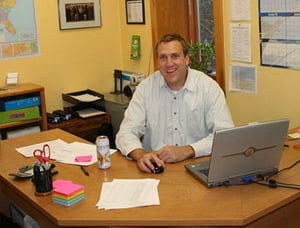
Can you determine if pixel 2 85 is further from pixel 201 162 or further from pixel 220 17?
pixel 201 162

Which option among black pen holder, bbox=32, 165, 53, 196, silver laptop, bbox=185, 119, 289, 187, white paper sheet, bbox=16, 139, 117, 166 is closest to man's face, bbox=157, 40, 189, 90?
white paper sheet, bbox=16, 139, 117, 166

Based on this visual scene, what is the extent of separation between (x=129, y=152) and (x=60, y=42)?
2256 mm

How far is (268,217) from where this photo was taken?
6.27ft

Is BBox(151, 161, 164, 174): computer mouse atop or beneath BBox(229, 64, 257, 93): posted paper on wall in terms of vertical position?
beneath

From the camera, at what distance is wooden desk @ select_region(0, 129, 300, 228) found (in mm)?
1820

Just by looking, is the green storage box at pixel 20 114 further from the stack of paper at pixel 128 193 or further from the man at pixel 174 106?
the stack of paper at pixel 128 193

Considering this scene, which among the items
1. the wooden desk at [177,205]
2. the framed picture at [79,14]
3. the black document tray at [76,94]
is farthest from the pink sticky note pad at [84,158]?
the framed picture at [79,14]

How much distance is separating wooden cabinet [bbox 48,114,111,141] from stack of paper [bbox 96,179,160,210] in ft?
6.69

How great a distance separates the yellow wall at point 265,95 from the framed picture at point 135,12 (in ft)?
3.47

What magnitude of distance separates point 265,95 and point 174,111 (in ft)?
3.22

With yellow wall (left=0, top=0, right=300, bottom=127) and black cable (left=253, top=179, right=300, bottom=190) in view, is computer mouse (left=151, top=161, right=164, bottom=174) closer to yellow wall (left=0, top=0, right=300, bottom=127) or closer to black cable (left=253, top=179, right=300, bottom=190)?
black cable (left=253, top=179, right=300, bottom=190)

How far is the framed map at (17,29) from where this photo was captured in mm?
4121

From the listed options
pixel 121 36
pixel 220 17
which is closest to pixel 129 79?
pixel 121 36

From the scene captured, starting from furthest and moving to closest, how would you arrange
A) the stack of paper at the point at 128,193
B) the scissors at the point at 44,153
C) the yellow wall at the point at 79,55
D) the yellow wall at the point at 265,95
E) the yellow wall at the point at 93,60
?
the yellow wall at the point at 79,55, the yellow wall at the point at 93,60, the yellow wall at the point at 265,95, the scissors at the point at 44,153, the stack of paper at the point at 128,193
